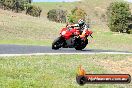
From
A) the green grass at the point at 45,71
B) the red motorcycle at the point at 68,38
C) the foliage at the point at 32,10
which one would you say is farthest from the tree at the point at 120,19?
the green grass at the point at 45,71

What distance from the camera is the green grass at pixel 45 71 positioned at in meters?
13.2

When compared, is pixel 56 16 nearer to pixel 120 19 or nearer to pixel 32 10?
pixel 32 10

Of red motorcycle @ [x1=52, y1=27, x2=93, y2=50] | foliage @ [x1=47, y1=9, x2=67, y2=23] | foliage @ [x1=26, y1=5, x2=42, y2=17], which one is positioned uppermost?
red motorcycle @ [x1=52, y1=27, x2=93, y2=50]

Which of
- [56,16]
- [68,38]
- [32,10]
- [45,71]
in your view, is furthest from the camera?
[56,16]

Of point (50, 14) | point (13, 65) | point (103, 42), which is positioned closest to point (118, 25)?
point (103, 42)

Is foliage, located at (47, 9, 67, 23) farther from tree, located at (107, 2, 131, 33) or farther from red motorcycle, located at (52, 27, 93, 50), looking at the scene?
red motorcycle, located at (52, 27, 93, 50)

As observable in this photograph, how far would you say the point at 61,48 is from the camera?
28500 millimetres

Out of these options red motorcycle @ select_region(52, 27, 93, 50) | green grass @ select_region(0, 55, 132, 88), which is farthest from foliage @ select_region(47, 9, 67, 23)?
green grass @ select_region(0, 55, 132, 88)

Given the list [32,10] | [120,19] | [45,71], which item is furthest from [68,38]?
[32,10]

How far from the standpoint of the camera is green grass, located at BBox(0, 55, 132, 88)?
13151 mm

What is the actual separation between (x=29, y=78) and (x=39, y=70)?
6.55ft

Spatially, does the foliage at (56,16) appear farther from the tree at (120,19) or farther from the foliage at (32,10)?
the tree at (120,19)

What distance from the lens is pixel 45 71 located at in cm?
1593

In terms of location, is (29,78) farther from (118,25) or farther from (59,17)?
(59,17)
